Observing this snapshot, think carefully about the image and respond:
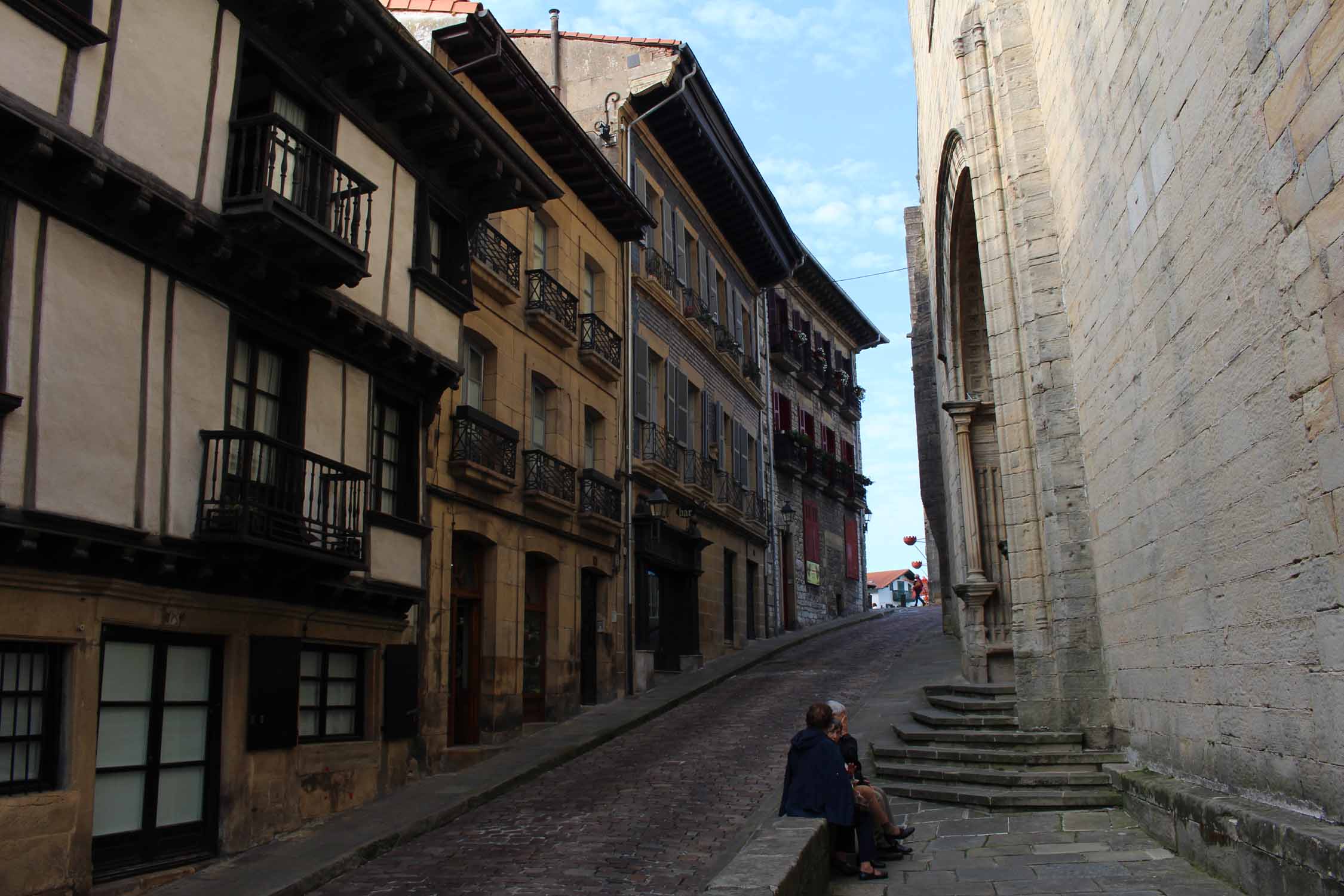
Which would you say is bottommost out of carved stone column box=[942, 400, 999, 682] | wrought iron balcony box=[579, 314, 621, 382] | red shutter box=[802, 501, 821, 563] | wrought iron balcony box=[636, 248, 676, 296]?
carved stone column box=[942, 400, 999, 682]

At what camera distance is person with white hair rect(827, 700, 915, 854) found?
7.93 meters

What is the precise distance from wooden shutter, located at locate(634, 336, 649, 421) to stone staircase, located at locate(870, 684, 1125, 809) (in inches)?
345

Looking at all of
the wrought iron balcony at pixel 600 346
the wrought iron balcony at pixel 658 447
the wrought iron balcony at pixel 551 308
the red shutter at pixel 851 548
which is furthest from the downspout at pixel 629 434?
the red shutter at pixel 851 548

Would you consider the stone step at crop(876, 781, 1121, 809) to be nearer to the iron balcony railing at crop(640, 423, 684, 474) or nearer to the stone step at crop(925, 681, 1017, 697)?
the stone step at crop(925, 681, 1017, 697)

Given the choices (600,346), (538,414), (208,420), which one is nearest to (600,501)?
(538,414)

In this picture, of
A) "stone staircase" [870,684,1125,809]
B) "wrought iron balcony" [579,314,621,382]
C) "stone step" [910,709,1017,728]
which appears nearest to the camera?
"stone staircase" [870,684,1125,809]

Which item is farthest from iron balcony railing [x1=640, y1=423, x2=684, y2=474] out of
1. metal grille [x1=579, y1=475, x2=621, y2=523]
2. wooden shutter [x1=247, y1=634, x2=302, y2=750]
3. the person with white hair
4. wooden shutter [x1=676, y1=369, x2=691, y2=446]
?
the person with white hair

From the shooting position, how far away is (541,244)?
17.5 m

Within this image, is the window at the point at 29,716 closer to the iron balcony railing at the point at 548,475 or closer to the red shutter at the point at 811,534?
the iron balcony railing at the point at 548,475

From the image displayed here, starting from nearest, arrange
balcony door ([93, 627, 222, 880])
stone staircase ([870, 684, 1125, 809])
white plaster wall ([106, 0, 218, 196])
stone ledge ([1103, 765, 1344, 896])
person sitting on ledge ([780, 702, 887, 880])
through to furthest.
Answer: stone ledge ([1103, 765, 1344, 896])
person sitting on ledge ([780, 702, 887, 880])
balcony door ([93, 627, 222, 880])
white plaster wall ([106, 0, 218, 196])
stone staircase ([870, 684, 1125, 809])

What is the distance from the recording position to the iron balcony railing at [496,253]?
1469cm

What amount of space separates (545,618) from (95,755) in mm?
8588

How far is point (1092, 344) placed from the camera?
9.84 meters

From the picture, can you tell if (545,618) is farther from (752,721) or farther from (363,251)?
(363,251)
